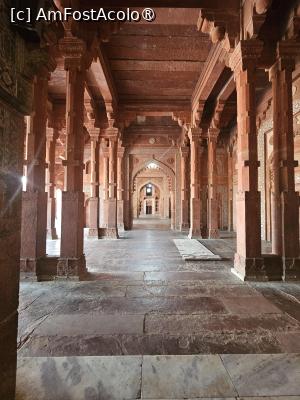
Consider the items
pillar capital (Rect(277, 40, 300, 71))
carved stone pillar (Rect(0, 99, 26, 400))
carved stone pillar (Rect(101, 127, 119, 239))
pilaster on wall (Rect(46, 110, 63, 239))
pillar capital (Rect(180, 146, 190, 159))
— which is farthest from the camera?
pillar capital (Rect(180, 146, 190, 159))

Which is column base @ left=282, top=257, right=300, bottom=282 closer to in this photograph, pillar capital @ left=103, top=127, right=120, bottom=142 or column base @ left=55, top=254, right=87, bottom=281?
column base @ left=55, top=254, right=87, bottom=281

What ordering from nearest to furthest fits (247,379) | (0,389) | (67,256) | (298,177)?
(0,389), (247,379), (67,256), (298,177)

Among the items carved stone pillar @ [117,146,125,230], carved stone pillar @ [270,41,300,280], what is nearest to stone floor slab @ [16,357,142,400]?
carved stone pillar @ [270,41,300,280]

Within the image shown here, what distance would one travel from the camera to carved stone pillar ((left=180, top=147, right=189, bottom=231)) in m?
14.5

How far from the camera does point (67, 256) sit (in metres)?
4.74

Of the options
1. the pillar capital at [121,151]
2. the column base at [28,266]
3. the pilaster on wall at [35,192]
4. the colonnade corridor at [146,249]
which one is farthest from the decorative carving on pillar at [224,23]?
the pillar capital at [121,151]

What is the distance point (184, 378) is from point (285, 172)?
4.17 m

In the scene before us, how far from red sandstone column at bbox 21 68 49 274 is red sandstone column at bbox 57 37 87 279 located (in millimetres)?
429

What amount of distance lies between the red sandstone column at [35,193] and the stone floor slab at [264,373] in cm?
371

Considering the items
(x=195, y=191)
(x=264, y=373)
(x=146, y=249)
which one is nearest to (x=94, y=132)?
(x=195, y=191)

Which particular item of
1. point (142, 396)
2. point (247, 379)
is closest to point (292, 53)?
point (247, 379)

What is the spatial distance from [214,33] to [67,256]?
520 cm

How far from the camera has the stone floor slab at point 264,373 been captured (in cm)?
185

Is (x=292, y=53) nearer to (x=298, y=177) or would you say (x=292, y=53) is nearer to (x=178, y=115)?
(x=298, y=177)
